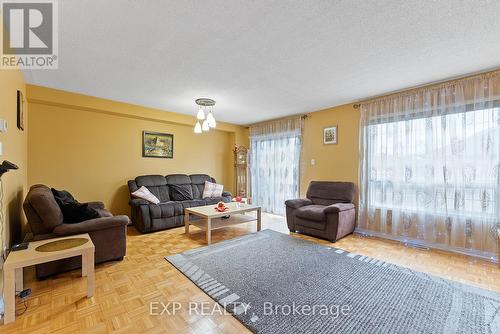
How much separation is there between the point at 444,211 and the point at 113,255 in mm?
4352

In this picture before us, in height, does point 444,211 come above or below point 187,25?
below

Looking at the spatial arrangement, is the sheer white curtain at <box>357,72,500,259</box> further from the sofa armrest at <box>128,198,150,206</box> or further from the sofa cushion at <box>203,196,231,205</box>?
the sofa armrest at <box>128,198,150,206</box>

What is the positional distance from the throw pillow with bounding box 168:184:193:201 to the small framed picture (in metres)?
3.10

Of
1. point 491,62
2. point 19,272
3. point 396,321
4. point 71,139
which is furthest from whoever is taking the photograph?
point 71,139

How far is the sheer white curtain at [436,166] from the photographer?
110 inches

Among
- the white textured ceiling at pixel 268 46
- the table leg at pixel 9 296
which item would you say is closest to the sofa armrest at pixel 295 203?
the white textured ceiling at pixel 268 46

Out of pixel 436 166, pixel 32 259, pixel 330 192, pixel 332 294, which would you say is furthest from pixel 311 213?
pixel 32 259

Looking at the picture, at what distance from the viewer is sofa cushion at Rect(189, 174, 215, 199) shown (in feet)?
16.8

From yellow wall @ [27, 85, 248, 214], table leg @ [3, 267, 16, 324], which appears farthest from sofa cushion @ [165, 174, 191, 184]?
table leg @ [3, 267, 16, 324]

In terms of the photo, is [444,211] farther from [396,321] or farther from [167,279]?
[167,279]

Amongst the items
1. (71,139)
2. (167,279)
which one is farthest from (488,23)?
(71,139)

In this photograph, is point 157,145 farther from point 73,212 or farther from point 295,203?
point 295,203

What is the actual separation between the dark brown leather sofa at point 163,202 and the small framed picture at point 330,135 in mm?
2449

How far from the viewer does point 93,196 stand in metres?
4.11
